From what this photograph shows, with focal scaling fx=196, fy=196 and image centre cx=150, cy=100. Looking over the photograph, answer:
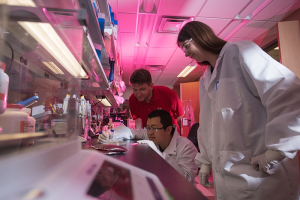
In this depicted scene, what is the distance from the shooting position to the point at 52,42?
0.85 m

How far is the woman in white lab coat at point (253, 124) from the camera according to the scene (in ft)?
2.67

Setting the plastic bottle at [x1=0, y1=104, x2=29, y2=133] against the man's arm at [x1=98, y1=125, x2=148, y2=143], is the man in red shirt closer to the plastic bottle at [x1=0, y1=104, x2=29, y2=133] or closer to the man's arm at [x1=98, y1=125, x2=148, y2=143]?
the man's arm at [x1=98, y1=125, x2=148, y2=143]

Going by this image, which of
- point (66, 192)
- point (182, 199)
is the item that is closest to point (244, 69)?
point (182, 199)

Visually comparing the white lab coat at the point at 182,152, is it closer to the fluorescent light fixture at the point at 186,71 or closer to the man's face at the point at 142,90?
the man's face at the point at 142,90

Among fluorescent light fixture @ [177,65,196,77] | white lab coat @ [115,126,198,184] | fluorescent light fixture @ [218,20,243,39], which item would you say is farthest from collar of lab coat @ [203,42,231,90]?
fluorescent light fixture @ [177,65,196,77]

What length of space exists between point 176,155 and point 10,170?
138cm

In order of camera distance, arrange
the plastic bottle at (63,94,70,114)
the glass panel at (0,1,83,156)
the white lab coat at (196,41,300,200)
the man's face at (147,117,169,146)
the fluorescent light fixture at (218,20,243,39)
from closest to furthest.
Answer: the glass panel at (0,1,83,156) → the white lab coat at (196,41,300,200) → the plastic bottle at (63,94,70,114) → the man's face at (147,117,169,146) → the fluorescent light fixture at (218,20,243,39)

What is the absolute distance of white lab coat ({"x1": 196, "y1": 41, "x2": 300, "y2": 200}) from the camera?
0.81m

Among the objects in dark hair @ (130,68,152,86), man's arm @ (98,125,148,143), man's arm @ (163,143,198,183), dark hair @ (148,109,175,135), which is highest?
dark hair @ (130,68,152,86)

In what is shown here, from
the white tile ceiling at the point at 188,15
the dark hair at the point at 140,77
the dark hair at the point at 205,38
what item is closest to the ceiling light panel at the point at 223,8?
the white tile ceiling at the point at 188,15

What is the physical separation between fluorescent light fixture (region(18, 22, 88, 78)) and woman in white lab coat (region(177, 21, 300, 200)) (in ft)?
2.49

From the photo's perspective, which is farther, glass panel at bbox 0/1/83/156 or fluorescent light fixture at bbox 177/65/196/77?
fluorescent light fixture at bbox 177/65/196/77

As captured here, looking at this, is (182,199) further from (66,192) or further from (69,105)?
(69,105)

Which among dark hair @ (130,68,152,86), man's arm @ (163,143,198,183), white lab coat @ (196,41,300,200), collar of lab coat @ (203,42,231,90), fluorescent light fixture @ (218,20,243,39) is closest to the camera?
white lab coat @ (196,41,300,200)
